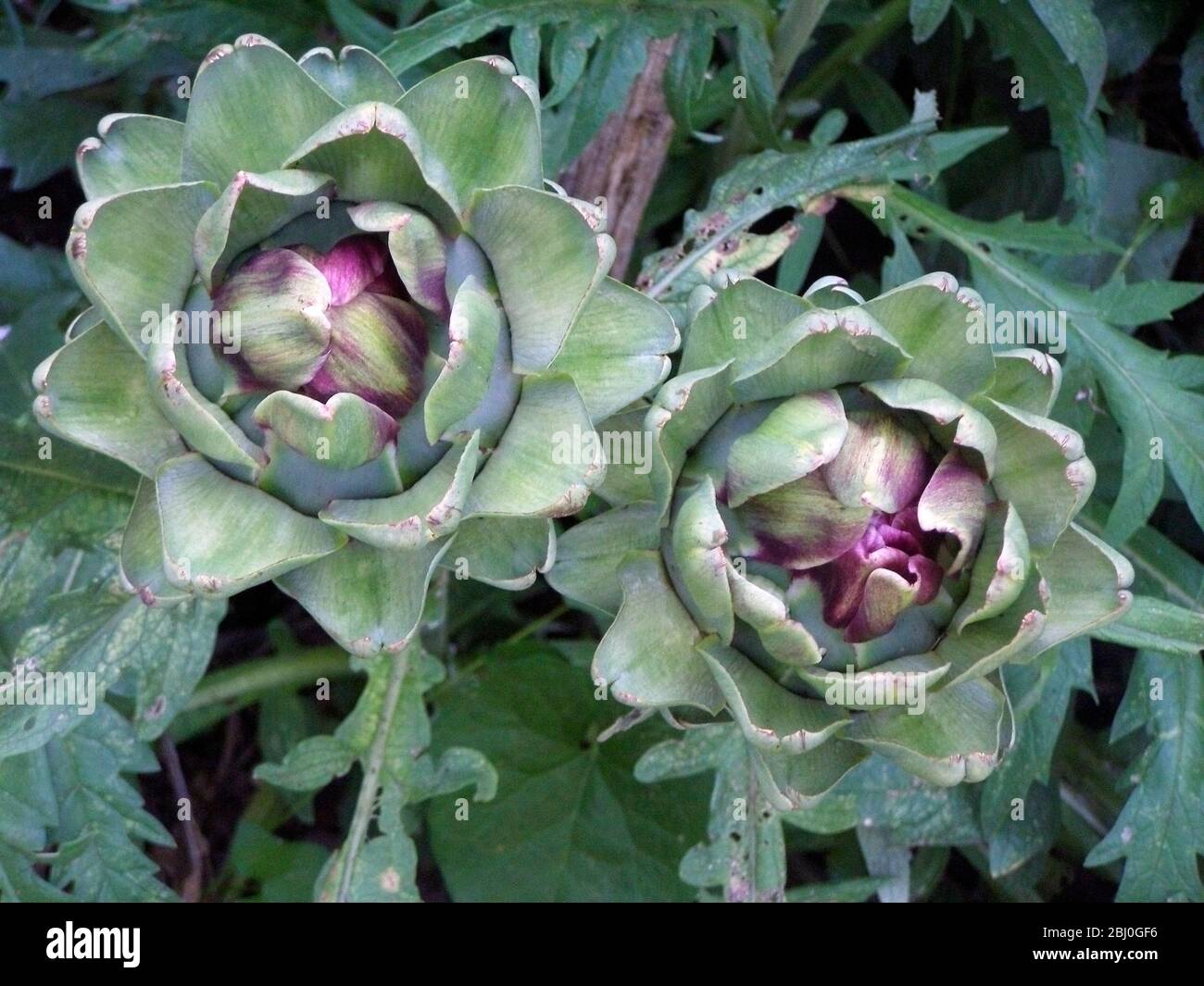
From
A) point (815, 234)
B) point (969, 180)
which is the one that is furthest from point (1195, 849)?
point (969, 180)

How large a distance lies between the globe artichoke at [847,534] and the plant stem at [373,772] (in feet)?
2.03

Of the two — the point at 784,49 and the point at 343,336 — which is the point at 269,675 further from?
the point at 784,49

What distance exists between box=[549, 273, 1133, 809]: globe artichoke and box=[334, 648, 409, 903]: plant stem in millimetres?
619

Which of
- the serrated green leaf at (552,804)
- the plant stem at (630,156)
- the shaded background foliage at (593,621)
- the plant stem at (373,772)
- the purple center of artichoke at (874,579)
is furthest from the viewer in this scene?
the serrated green leaf at (552,804)

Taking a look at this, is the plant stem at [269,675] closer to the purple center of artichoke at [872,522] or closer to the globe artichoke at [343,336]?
the globe artichoke at [343,336]

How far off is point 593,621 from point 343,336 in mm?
1310

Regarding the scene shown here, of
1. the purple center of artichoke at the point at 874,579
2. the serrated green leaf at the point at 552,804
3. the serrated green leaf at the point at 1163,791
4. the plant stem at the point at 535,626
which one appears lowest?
the serrated green leaf at the point at 552,804

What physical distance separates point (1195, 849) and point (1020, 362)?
3.10 feet

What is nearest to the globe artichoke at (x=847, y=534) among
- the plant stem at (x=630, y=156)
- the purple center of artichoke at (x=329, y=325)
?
the purple center of artichoke at (x=329, y=325)

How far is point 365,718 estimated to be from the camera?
1.91m

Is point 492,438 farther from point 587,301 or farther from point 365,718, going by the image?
point 365,718

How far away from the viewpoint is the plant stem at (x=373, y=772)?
1900 millimetres
